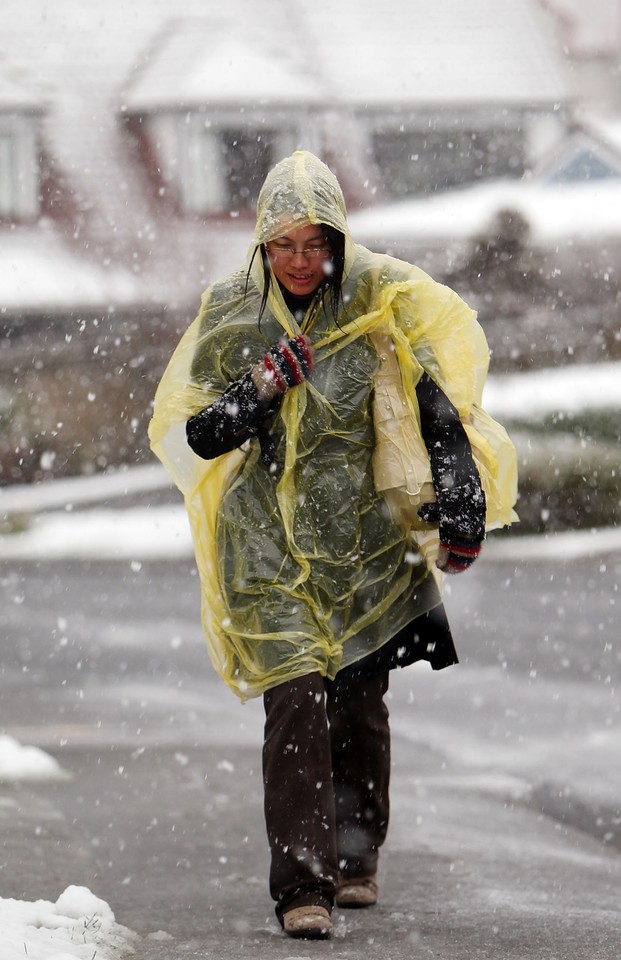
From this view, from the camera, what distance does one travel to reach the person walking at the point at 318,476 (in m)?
4.03

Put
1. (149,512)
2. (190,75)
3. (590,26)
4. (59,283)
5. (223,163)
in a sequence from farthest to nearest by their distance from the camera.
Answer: (590,26) < (190,75) < (223,163) < (59,283) < (149,512)

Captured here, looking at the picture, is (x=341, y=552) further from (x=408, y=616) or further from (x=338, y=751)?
(x=338, y=751)

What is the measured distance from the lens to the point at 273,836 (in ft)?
A: 13.2

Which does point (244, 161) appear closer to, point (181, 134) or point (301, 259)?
point (181, 134)

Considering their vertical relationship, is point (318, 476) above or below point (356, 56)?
below

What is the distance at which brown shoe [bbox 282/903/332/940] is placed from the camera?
154 inches

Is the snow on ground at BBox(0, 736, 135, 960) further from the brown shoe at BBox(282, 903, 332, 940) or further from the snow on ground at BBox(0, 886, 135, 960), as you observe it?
the brown shoe at BBox(282, 903, 332, 940)

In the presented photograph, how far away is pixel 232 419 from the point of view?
13.2ft

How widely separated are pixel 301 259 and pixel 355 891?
163cm

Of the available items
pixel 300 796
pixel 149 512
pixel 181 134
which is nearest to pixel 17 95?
pixel 181 134

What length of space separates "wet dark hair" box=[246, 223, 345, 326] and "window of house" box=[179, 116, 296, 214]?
62.2 feet

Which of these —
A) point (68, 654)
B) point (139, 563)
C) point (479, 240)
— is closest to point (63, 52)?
point (479, 240)

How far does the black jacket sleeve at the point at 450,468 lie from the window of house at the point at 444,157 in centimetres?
1960

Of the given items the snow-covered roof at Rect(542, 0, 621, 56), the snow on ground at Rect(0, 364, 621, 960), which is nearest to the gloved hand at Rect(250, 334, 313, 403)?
the snow on ground at Rect(0, 364, 621, 960)
